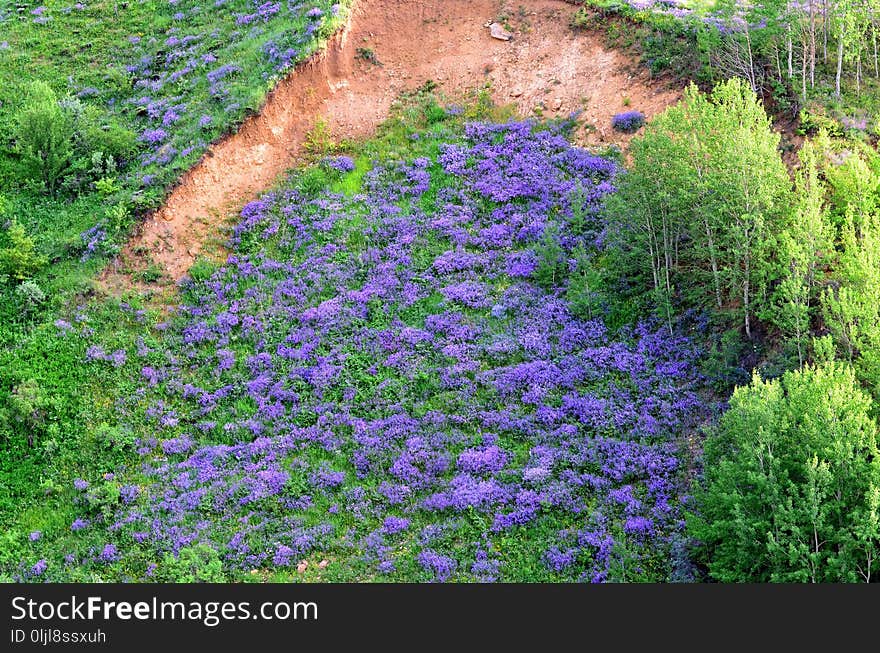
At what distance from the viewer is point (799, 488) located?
88.8 ft

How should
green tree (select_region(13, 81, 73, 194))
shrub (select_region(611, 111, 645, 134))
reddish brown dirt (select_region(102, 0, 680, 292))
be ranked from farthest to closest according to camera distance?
green tree (select_region(13, 81, 73, 194)), shrub (select_region(611, 111, 645, 134)), reddish brown dirt (select_region(102, 0, 680, 292))

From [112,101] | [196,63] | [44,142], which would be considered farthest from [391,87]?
[44,142]

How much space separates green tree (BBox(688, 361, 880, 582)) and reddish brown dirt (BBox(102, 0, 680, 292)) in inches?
879

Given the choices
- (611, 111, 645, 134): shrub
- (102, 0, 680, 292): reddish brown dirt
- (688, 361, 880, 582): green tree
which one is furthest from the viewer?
(611, 111, 645, 134): shrub

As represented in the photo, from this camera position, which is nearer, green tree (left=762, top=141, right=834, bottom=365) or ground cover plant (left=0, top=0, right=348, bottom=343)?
green tree (left=762, top=141, right=834, bottom=365)

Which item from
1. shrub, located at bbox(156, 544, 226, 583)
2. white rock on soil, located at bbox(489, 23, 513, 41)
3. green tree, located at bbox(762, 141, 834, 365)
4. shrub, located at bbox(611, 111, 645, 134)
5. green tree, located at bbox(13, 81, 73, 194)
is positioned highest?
white rock on soil, located at bbox(489, 23, 513, 41)

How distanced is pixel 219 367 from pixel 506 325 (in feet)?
40.2

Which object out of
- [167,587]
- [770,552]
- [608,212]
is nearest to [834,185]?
[608,212]

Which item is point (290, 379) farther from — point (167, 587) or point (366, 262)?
point (167, 587)

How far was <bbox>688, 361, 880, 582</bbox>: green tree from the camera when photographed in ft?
83.9

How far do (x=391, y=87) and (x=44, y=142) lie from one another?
18.5 metres

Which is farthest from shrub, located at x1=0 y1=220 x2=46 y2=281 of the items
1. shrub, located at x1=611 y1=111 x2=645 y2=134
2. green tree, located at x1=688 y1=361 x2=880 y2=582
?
green tree, located at x1=688 y1=361 x2=880 y2=582

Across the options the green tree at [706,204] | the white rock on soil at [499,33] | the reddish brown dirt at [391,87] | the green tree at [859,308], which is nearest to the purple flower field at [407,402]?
the reddish brown dirt at [391,87]

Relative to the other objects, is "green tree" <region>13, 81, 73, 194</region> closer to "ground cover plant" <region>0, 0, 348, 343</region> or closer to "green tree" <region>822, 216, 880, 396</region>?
"ground cover plant" <region>0, 0, 348, 343</region>
